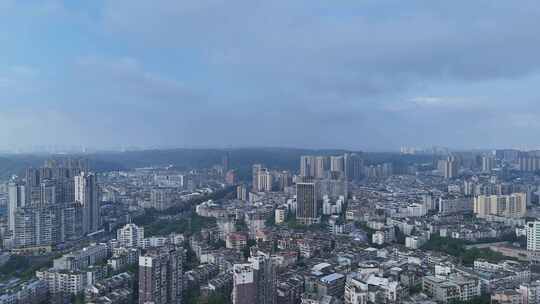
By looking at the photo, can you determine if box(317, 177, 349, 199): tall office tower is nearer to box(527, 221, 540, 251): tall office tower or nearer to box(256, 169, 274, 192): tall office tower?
box(256, 169, 274, 192): tall office tower

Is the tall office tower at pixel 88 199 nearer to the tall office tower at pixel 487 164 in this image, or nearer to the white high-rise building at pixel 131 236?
the white high-rise building at pixel 131 236

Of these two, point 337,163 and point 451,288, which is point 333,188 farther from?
point 451,288

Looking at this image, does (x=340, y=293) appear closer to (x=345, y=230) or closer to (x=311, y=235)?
(x=311, y=235)

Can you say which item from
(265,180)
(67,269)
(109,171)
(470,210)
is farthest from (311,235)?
(109,171)

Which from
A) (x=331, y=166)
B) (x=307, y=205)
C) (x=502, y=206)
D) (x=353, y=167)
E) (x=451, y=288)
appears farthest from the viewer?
(x=353, y=167)

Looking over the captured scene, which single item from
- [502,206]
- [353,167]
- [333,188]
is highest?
[353,167]

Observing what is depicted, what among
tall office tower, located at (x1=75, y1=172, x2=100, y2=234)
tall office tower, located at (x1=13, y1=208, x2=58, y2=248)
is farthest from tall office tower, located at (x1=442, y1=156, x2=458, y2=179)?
tall office tower, located at (x1=13, y1=208, x2=58, y2=248)

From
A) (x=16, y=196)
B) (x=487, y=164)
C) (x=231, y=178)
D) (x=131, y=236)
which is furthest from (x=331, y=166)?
(x=131, y=236)
